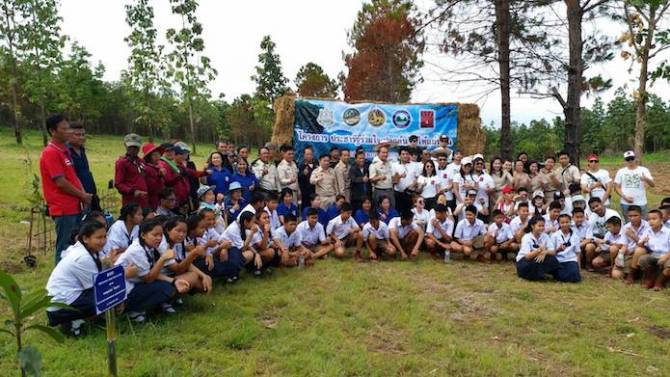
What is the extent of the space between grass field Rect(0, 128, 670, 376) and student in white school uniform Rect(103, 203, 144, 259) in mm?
868

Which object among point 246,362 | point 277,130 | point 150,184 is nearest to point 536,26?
point 277,130

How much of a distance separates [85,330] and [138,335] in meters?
0.47

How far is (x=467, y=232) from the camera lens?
718 centimetres

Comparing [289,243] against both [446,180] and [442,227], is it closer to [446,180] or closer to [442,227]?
[442,227]

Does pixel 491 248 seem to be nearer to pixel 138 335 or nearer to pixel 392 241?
pixel 392 241

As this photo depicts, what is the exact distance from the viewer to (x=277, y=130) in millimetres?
9242

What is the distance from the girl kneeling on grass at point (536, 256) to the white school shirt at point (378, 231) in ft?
6.25

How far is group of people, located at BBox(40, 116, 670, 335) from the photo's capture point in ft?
14.3

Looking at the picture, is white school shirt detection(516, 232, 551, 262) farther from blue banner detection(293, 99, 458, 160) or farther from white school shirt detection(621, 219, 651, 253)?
blue banner detection(293, 99, 458, 160)

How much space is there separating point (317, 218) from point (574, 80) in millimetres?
5518

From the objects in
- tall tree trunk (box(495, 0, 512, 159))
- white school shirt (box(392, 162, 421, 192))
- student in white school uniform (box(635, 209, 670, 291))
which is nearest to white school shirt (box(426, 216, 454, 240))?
white school shirt (box(392, 162, 421, 192))

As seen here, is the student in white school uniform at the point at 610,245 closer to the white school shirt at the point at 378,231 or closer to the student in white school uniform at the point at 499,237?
the student in white school uniform at the point at 499,237

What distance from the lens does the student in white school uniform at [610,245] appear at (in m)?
6.33

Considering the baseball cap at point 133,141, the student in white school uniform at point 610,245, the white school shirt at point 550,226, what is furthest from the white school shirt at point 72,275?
the student in white school uniform at point 610,245
